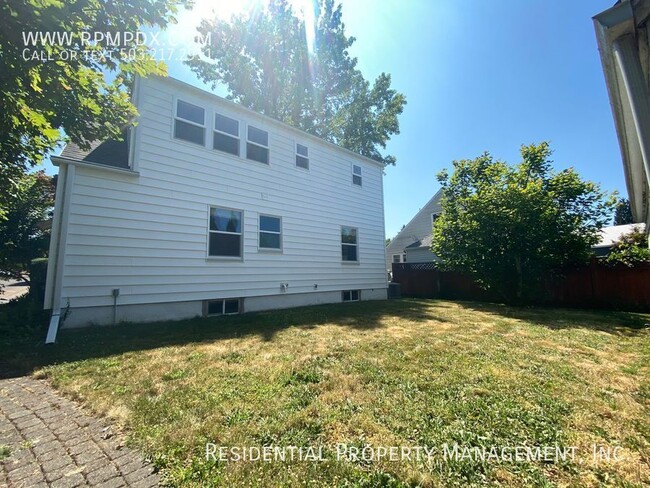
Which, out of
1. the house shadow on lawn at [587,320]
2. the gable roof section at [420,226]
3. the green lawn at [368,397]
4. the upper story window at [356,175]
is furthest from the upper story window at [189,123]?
the gable roof section at [420,226]

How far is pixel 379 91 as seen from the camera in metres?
21.2

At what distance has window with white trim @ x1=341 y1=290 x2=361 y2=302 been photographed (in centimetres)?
1126

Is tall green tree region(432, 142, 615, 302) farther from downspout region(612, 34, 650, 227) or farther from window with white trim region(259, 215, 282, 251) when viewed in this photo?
downspout region(612, 34, 650, 227)

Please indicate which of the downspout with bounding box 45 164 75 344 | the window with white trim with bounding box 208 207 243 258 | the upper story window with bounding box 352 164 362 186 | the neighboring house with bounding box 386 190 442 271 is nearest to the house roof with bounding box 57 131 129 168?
the downspout with bounding box 45 164 75 344

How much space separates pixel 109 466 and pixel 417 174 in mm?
20408

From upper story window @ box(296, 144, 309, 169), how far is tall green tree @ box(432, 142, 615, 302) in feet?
19.4

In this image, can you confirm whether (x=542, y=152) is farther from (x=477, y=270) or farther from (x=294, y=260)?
(x=294, y=260)

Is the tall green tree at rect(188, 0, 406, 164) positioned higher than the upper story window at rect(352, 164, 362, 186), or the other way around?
the tall green tree at rect(188, 0, 406, 164)

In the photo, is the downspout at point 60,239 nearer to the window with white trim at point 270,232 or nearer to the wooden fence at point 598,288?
the window with white trim at point 270,232

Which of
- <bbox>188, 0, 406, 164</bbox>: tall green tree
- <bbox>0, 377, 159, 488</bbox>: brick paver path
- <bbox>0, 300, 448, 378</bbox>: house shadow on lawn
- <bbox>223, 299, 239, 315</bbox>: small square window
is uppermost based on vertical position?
<bbox>188, 0, 406, 164</bbox>: tall green tree

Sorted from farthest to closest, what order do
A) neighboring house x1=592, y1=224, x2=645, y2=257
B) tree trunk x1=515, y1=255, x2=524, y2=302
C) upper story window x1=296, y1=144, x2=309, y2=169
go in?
1. neighboring house x1=592, y1=224, x2=645, y2=257
2. upper story window x1=296, y1=144, x2=309, y2=169
3. tree trunk x1=515, y1=255, x2=524, y2=302

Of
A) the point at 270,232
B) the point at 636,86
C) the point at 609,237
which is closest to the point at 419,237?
the point at 609,237

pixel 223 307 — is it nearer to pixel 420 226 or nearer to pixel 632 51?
pixel 632 51

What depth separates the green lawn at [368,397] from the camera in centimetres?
186
